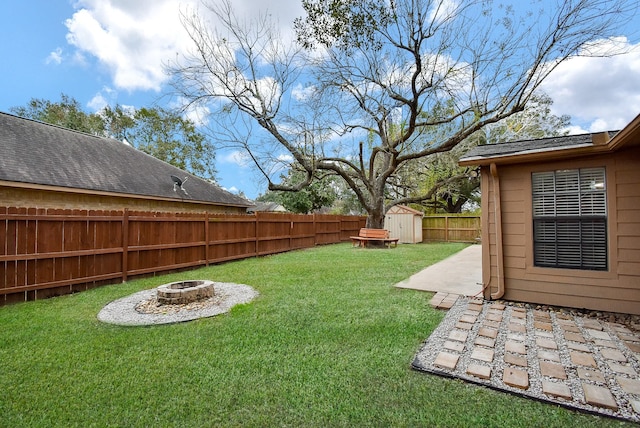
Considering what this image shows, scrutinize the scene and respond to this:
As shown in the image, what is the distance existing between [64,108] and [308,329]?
23968 millimetres

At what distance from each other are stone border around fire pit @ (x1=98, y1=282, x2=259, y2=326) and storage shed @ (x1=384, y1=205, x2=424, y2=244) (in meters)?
11.9

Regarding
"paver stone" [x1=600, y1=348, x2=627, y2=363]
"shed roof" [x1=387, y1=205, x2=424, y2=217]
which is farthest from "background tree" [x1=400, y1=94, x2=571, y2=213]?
"paver stone" [x1=600, y1=348, x2=627, y2=363]

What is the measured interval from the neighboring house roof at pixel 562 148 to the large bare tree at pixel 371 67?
485cm

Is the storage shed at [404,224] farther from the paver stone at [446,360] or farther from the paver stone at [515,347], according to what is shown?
the paver stone at [446,360]

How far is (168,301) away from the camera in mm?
4262

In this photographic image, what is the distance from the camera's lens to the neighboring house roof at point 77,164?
7.82 meters

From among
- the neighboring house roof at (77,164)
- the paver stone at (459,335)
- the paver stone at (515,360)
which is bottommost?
the paver stone at (515,360)

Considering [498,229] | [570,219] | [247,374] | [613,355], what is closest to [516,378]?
[613,355]

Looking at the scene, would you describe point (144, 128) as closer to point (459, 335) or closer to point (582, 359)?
point (459, 335)

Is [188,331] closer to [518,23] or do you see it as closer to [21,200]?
[21,200]

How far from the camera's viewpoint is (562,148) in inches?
146

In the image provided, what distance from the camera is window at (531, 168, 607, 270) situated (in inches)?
148

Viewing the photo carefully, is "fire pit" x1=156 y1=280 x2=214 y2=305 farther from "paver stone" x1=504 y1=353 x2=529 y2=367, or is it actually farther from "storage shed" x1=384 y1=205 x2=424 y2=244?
"storage shed" x1=384 y1=205 x2=424 y2=244

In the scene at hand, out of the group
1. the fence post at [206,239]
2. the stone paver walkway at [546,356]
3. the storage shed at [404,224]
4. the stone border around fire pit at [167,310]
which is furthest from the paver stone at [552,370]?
the storage shed at [404,224]
